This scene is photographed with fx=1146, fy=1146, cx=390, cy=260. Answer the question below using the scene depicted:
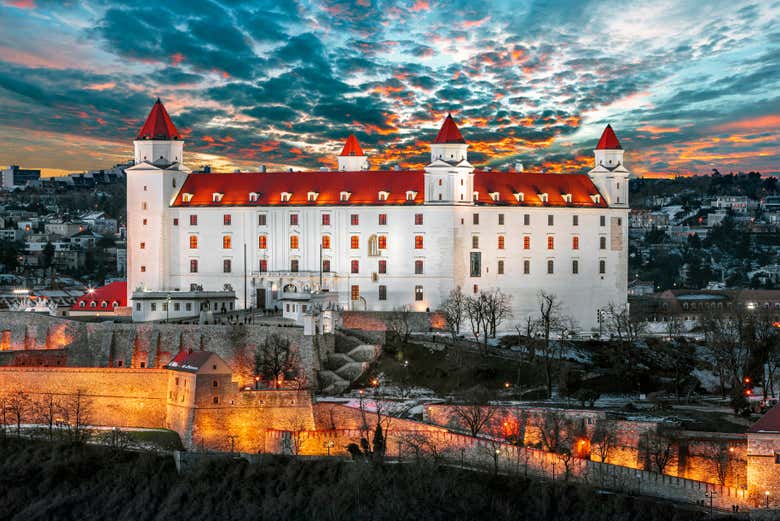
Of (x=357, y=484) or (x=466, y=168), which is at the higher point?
(x=466, y=168)

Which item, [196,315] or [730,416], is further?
[196,315]

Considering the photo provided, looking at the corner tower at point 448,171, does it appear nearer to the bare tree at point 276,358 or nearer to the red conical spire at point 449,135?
the red conical spire at point 449,135

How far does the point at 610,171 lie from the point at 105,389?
3641cm

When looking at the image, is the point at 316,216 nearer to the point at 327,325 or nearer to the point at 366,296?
the point at 366,296

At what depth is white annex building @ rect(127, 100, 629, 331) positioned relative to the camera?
69.9m

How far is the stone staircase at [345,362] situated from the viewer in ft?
186

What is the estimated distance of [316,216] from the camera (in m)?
71.4

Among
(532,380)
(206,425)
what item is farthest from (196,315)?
(532,380)

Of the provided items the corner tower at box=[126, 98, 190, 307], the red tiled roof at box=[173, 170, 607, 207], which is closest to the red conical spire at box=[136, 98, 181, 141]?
the corner tower at box=[126, 98, 190, 307]

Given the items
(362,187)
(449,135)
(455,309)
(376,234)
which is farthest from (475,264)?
(362,187)

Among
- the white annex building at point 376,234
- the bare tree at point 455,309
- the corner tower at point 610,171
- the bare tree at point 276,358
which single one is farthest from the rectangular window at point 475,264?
the bare tree at point 276,358

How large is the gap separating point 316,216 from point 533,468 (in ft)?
99.8

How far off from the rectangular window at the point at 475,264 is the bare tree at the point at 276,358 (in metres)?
16.0

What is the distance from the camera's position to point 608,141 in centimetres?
7594
